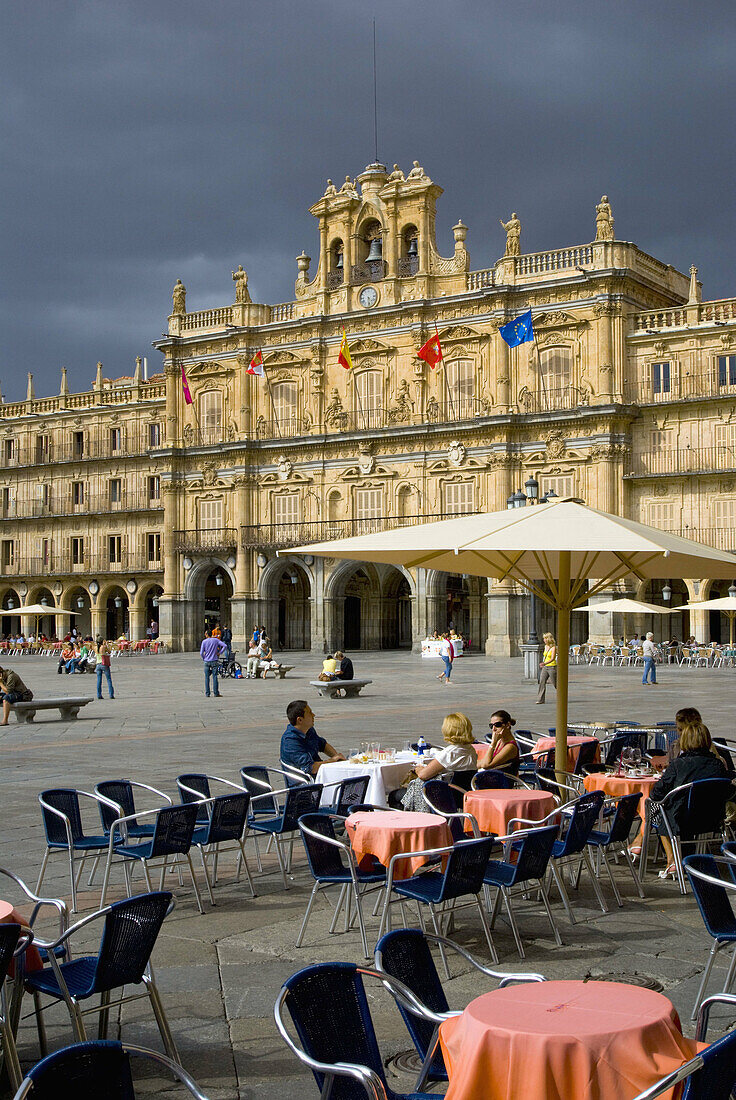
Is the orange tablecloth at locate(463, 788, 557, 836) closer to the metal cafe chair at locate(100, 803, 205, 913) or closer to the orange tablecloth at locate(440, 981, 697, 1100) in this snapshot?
the metal cafe chair at locate(100, 803, 205, 913)

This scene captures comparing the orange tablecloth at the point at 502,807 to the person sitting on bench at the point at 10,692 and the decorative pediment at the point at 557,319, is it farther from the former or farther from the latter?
the decorative pediment at the point at 557,319

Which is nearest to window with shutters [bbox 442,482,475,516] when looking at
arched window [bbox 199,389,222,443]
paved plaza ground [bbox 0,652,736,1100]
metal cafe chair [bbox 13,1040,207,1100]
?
arched window [bbox 199,389,222,443]

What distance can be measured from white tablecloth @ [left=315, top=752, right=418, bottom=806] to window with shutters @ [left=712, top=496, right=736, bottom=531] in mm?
33821

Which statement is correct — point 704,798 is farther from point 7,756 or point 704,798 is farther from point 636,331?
point 636,331

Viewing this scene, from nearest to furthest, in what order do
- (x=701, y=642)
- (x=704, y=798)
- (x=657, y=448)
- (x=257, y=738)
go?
(x=704, y=798) < (x=257, y=738) < (x=701, y=642) < (x=657, y=448)

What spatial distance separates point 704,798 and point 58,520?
56.0 metres

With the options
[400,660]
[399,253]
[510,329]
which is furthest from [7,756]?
[399,253]

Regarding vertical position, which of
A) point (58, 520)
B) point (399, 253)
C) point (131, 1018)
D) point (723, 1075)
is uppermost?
point (399, 253)

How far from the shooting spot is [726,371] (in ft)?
136

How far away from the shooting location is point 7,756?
15.4 meters

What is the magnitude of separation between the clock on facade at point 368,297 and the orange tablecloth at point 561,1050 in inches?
1831

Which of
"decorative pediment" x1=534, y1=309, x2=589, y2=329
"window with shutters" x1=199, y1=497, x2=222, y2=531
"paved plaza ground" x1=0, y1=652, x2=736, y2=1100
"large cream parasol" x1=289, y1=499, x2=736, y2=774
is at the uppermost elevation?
"decorative pediment" x1=534, y1=309, x2=589, y2=329

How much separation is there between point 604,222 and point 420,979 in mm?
42393

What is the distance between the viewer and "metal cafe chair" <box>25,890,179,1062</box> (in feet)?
16.1
